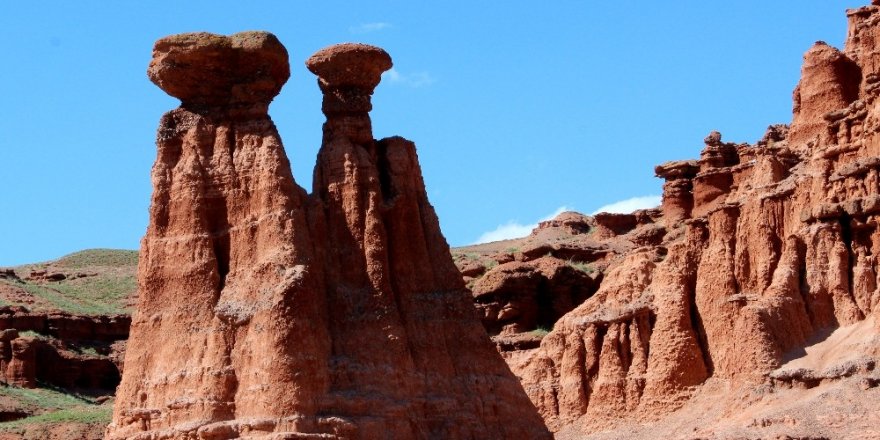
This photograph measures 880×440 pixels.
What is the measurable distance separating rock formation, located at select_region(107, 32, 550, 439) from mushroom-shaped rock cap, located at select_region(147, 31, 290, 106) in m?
0.04

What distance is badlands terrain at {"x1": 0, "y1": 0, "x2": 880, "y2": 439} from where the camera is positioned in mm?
47875

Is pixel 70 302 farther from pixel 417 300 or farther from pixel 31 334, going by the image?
pixel 417 300

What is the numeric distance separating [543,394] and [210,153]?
77.8 feet

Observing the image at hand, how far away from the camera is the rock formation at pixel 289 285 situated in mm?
47188

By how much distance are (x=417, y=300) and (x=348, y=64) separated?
6.85 m

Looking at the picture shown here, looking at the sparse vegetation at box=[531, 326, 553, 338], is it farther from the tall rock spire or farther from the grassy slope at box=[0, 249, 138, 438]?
the tall rock spire

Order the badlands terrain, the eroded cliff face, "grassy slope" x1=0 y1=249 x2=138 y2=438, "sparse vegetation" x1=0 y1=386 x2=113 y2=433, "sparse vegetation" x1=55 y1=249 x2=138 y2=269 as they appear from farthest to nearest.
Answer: "sparse vegetation" x1=55 y1=249 x2=138 y2=269 → "sparse vegetation" x1=0 y1=386 x2=113 y2=433 → "grassy slope" x1=0 y1=249 x2=138 y2=438 → the eroded cliff face → the badlands terrain

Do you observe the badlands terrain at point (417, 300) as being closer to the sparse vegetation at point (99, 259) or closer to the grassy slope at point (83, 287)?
the grassy slope at point (83, 287)

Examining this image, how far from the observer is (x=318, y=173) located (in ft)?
170

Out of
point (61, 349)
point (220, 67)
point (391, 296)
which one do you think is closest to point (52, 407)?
point (61, 349)

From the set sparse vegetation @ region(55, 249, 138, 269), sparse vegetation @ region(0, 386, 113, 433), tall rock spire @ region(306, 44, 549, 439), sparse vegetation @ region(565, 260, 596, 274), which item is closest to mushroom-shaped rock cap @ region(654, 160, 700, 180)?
sparse vegetation @ region(565, 260, 596, 274)

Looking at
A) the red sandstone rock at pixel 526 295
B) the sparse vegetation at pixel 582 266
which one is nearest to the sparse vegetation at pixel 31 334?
the red sandstone rock at pixel 526 295

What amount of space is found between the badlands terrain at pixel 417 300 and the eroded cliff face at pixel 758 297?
0.28 feet

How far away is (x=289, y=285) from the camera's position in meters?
47.3
